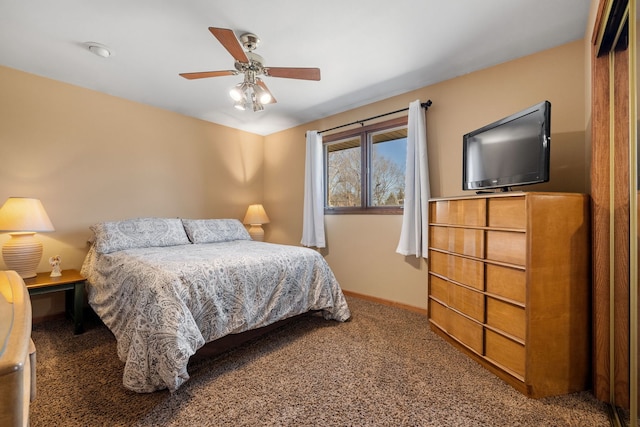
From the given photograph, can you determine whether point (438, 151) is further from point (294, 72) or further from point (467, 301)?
point (294, 72)

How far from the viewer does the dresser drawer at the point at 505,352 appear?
1.61 m

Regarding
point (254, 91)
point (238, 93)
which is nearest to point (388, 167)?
point (254, 91)

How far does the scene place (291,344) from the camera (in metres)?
2.20

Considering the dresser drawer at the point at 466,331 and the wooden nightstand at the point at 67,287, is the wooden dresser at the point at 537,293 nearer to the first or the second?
the dresser drawer at the point at 466,331

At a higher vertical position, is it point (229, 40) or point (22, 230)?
point (229, 40)

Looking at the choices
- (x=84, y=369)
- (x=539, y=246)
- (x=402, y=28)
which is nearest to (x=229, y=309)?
(x=84, y=369)

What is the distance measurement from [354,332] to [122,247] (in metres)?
2.28

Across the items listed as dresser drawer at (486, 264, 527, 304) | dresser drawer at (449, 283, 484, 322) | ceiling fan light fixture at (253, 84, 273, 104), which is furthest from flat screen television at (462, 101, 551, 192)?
ceiling fan light fixture at (253, 84, 273, 104)

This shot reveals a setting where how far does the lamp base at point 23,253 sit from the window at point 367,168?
9.75 feet

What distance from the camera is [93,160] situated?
2.97 m

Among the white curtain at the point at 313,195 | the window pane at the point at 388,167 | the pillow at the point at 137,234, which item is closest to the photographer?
the pillow at the point at 137,234

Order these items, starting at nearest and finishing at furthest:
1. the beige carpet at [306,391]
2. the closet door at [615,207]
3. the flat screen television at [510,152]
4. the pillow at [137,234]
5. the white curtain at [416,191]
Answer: the closet door at [615,207], the beige carpet at [306,391], the flat screen television at [510,152], the pillow at [137,234], the white curtain at [416,191]

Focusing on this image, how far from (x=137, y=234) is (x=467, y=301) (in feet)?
9.98

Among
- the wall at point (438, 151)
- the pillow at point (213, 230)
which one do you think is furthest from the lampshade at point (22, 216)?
the wall at point (438, 151)
